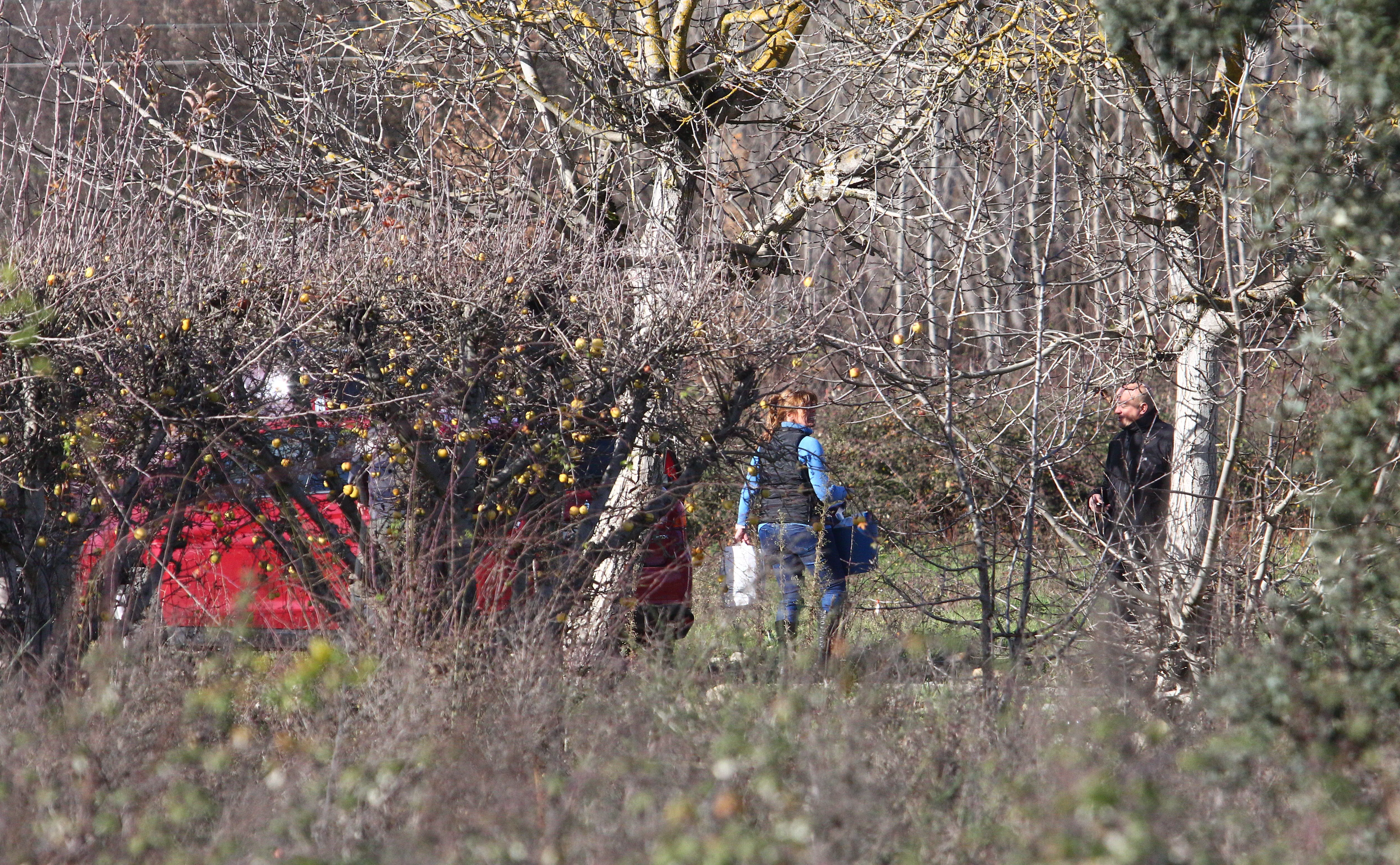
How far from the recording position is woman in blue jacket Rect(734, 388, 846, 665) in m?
5.54

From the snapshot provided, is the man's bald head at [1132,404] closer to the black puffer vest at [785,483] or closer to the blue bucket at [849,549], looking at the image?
the blue bucket at [849,549]

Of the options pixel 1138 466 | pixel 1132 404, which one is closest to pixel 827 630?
pixel 1138 466

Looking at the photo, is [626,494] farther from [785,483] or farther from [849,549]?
[849,549]

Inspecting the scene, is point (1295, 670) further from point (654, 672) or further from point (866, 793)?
point (654, 672)

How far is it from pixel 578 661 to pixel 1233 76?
3786 millimetres

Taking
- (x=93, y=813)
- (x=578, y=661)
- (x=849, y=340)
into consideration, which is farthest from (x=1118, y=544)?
(x=93, y=813)

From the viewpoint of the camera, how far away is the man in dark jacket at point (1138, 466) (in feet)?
19.0

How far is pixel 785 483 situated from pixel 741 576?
1.73 ft

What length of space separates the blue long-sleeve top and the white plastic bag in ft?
0.52

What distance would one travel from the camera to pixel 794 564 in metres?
6.16

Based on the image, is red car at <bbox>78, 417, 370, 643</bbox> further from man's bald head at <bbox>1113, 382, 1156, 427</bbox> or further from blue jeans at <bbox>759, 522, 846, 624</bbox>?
man's bald head at <bbox>1113, 382, 1156, 427</bbox>

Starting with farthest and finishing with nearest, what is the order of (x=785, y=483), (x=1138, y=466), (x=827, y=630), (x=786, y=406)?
(x=1138, y=466), (x=786, y=406), (x=785, y=483), (x=827, y=630)

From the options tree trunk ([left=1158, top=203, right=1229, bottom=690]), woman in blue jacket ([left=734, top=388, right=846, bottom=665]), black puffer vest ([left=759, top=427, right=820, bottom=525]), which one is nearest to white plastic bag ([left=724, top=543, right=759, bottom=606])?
woman in blue jacket ([left=734, top=388, right=846, bottom=665])

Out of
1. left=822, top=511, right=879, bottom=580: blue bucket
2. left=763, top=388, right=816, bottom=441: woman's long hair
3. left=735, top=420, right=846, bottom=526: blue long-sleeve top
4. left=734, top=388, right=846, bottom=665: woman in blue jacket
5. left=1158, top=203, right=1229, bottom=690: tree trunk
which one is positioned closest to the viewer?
left=1158, top=203, right=1229, bottom=690: tree trunk
